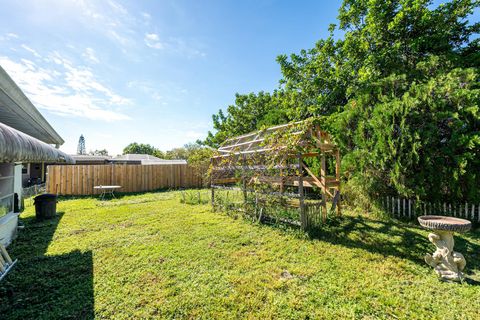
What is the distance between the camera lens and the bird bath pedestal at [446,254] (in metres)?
2.86

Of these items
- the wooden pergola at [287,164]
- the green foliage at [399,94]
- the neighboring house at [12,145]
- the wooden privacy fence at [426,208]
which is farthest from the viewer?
the wooden privacy fence at [426,208]

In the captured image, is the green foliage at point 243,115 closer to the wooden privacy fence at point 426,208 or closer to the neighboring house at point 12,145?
the wooden privacy fence at point 426,208

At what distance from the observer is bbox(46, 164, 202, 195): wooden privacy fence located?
11.0m

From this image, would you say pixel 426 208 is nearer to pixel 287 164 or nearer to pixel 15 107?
pixel 287 164

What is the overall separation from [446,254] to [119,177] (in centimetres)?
1362

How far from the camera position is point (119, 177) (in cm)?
1223

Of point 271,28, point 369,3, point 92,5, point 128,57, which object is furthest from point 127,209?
point 369,3

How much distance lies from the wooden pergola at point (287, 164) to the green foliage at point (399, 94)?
1.24 m

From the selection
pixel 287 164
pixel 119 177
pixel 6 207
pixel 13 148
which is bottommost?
pixel 6 207

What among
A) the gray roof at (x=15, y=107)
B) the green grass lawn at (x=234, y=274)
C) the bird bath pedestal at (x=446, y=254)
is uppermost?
the gray roof at (x=15, y=107)

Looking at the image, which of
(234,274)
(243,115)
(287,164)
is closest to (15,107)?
(234,274)

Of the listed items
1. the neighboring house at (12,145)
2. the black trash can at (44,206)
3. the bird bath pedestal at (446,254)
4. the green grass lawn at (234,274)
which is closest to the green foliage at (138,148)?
the black trash can at (44,206)

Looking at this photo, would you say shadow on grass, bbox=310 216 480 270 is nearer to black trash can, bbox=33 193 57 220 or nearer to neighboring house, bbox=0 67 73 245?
neighboring house, bbox=0 67 73 245

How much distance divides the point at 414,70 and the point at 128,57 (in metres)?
9.89
